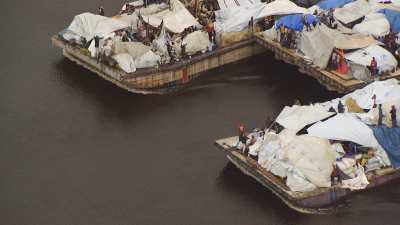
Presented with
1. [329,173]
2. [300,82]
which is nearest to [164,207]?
[329,173]

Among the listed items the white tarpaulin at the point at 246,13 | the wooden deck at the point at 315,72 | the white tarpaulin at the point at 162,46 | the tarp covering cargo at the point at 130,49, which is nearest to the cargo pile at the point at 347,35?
the wooden deck at the point at 315,72

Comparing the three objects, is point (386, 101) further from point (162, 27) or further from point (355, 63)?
point (162, 27)

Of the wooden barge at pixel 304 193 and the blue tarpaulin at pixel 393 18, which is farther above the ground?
the blue tarpaulin at pixel 393 18

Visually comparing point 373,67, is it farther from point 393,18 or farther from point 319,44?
point 393,18

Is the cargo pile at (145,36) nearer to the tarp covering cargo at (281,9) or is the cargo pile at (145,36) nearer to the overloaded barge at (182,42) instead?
the overloaded barge at (182,42)

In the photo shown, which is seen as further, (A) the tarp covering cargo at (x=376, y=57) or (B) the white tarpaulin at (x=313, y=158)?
(A) the tarp covering cargo at (x=376, y=57)

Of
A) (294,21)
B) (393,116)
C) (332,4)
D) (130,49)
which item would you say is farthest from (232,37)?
(393,116)
